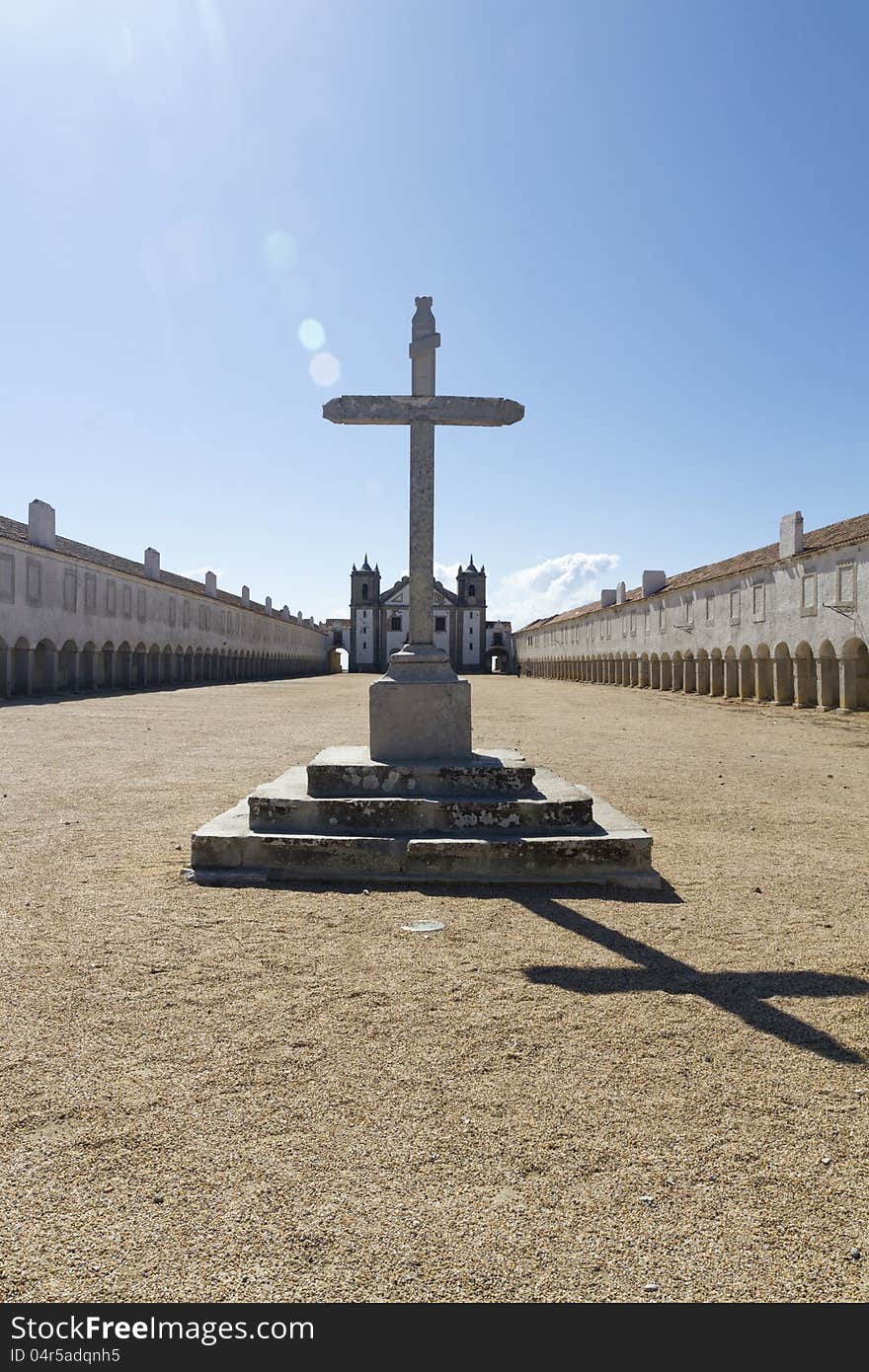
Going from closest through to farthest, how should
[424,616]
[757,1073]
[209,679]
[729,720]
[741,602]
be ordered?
1. [757,1073]
2. [424,616]
3. [729,720]
4. [741,602]
5. [209,679]

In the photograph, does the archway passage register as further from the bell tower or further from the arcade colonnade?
the arcade colonnade

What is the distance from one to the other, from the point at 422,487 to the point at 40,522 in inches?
1065

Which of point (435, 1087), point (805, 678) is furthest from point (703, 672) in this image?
point (435, 1087)

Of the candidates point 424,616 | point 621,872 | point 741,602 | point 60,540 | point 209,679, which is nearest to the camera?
point 621,872

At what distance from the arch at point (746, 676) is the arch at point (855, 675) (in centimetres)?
744

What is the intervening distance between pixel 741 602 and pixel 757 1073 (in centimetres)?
2994

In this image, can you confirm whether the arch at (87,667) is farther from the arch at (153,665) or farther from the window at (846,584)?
the window at (846,584)

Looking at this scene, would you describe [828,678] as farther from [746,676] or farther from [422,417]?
[422,417]

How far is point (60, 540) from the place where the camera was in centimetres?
3253

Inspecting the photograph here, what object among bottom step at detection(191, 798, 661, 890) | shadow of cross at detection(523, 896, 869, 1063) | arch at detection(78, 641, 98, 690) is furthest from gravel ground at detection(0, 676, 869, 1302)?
arch at detection(78, 641, 98, 690)

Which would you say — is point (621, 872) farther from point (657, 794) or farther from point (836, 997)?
point (657, 794)

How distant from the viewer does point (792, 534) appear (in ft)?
87.9
